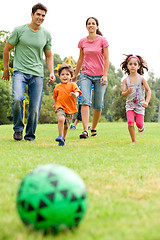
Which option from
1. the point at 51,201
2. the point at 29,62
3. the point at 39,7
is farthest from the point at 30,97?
the point at 51,201

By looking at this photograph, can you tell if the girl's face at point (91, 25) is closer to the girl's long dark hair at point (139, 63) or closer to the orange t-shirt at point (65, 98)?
the girl's long dark hair at point (139, 63)

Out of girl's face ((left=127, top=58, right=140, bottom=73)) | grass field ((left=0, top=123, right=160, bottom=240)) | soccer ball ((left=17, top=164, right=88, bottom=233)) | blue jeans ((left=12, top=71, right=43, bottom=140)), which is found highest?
girl's face ((left=127, top=58, right=140, bottom=73))

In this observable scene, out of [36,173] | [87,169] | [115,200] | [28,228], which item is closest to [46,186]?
[36,173]

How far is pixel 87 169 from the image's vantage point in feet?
12.7

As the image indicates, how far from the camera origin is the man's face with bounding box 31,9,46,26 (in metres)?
6.75

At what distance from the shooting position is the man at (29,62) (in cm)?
679

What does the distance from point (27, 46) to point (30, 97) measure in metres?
1.14

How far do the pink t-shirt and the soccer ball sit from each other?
6.02 m

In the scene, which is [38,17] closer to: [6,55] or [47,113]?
[6,55]

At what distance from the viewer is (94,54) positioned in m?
7.79

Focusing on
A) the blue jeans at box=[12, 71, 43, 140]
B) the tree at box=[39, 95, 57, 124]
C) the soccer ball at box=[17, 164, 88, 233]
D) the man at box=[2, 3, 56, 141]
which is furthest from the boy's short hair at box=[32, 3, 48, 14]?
the tree at box=[39, 95, 57, 124]

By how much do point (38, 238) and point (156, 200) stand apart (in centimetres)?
126

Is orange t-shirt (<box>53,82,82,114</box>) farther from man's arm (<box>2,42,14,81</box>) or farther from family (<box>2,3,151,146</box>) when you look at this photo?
man's arm (<box>2,42,14,81</box>)

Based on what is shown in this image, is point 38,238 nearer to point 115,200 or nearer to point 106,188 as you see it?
point 115,200
